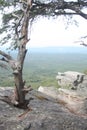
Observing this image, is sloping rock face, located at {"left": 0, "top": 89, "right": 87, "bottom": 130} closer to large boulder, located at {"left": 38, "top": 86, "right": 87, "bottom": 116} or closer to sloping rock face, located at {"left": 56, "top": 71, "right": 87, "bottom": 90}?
large boulder, located at {"left": 38, "top": 86, "right": 87, "bottom": 116}

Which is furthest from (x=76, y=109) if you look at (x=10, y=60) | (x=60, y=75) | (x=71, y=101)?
(x=60, y=75)

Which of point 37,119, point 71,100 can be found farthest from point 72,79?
point 37,119

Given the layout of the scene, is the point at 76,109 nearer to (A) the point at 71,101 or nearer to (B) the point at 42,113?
(A) the point at 71,101

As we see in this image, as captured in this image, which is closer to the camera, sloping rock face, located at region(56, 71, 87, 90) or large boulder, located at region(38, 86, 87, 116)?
large boulder, located at region(38, 86, 87, 116)

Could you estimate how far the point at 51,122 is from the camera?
15852 millimetres

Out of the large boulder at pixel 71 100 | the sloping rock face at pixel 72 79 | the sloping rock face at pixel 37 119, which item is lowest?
the sloping rock face at pixel 72 79

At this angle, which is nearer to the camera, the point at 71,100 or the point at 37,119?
the point at 37,119

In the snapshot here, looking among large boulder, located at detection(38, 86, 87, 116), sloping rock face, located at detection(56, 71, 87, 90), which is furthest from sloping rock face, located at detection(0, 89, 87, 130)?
sloping rock face, located at detection(56, 71, 87, 90)

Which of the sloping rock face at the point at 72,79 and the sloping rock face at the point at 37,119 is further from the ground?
the sloping rock face at the point at 37,119

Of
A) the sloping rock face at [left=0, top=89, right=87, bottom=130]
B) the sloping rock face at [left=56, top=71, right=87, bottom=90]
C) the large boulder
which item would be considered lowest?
the sloping rock face at [left=56, top=71, right=87, bottom=90]

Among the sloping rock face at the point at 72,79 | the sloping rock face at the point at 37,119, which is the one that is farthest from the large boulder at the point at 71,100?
the sloping rock face at the point at 72,79

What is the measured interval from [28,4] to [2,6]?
13.4 feet

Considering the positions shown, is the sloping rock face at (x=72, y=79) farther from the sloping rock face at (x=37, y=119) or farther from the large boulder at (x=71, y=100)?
the sloping rock face at (x=37, y=119)

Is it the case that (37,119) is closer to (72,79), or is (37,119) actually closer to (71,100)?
(71,100)
